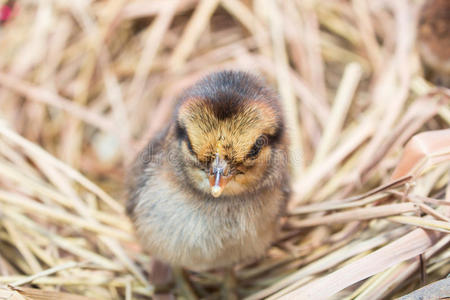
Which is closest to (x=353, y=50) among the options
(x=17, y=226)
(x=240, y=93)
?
(x=240, y=93)

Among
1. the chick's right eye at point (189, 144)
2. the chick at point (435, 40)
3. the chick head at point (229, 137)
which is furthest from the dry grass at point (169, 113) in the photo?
the chick's right eye at point (189, 144)

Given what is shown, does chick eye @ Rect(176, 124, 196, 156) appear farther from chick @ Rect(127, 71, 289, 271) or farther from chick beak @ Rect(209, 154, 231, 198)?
chick beak @ Rect(209, 154, 231, 198)

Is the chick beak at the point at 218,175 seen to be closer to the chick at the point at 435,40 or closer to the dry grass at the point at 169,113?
the dry grass at the point at 169,113

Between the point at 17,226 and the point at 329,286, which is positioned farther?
the point at 17,226

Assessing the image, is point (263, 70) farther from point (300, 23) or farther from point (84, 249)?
point (84, 249)

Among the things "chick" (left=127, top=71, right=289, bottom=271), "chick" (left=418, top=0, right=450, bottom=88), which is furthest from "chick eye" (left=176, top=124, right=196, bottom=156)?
"chick" (left=418, top=0, right=450, bottom=88)

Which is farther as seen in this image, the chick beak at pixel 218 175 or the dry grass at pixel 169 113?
the dry grass at pixel 169 113
